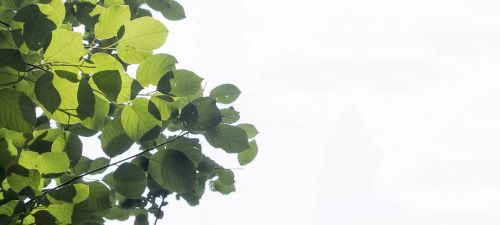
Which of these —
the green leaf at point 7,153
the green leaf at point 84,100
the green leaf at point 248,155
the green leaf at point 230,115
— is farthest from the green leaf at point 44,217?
the green leaf at point 248,155

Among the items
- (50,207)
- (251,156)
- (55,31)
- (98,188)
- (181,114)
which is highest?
(251,156)

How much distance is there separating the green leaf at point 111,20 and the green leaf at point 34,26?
179 mm

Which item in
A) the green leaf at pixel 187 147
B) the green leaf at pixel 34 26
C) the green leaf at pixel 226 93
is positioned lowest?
A: the green leaf at pixel 34 26

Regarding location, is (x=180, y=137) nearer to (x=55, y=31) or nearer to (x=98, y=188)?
(x=98, y=188)

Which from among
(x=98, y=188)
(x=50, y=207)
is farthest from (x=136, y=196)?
(x=50, y=207)

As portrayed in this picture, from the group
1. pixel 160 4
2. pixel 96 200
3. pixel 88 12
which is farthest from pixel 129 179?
pixel 160 4

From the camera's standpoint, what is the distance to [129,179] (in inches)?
52.6

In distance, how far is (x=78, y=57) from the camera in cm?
110

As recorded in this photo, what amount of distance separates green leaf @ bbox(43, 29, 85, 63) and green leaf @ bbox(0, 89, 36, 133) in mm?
107

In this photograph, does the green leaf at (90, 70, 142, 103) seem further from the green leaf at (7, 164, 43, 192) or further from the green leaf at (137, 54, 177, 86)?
the green leaf at (7, 164, 43, 192)

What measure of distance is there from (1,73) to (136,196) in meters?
0.46

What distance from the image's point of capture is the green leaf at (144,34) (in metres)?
1.25

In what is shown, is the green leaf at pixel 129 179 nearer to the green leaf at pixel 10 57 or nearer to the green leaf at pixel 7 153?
the green leaf at pixel 7 153

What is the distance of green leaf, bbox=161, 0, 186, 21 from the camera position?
1.74m
